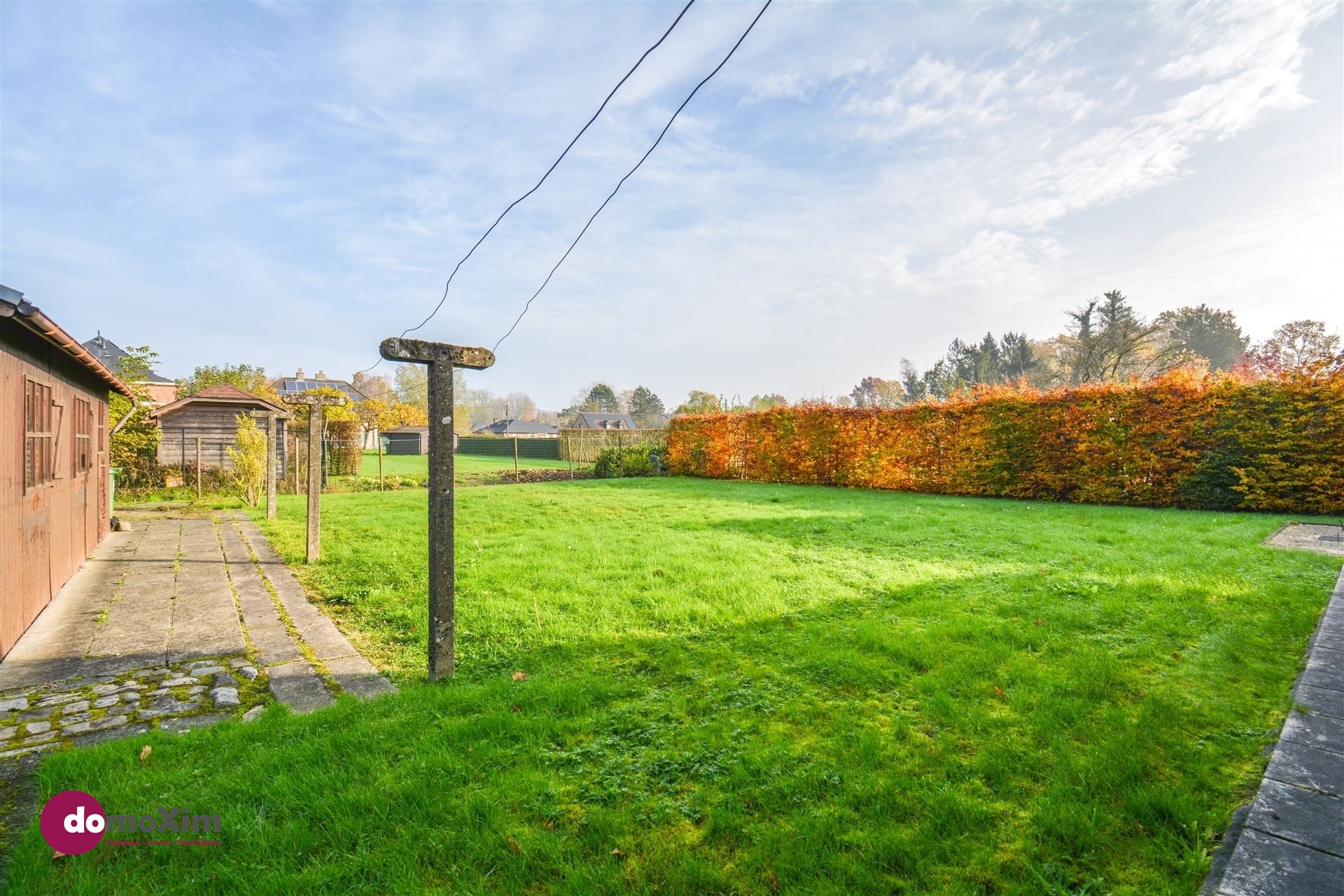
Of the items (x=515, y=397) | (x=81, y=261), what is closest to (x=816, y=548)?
(x=81, y=261)

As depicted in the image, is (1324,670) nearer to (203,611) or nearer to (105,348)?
(203,611)

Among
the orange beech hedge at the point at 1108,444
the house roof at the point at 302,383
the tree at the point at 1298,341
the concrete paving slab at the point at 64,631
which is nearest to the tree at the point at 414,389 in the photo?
the house roof at the point at 302,383

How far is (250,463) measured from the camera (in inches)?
500

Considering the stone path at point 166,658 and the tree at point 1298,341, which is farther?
the tree at point 1298,341

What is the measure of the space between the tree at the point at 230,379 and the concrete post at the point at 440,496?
907 inches

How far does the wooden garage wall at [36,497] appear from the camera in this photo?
142 inches

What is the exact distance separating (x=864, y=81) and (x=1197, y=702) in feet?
23.1

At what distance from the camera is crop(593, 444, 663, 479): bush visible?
1972cm

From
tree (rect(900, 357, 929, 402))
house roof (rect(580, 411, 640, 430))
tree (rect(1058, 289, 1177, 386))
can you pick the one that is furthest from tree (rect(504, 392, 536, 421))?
tree (rect(1058, 289, 1177, 386))

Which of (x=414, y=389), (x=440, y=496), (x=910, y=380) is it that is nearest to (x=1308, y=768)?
(x=440, y=496)

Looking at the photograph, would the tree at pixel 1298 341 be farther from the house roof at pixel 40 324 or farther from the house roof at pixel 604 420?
the house roof at pixel 604 420

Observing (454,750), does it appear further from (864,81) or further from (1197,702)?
(864,81)

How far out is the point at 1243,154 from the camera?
8.05m

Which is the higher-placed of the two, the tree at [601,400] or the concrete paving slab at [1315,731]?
the tree at [601,400]
